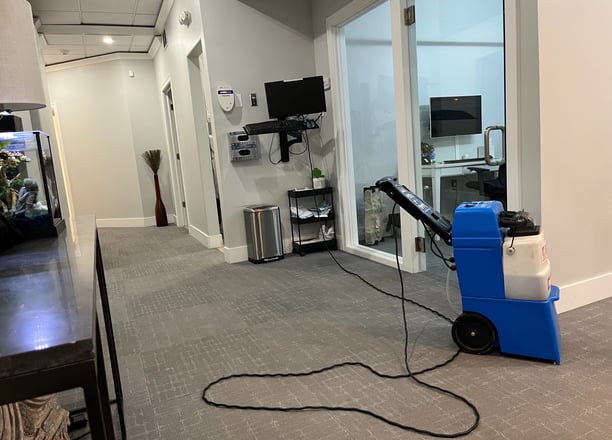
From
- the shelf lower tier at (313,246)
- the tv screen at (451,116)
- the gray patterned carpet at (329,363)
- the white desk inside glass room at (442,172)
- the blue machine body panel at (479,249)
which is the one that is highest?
the tv screen at (451,116)

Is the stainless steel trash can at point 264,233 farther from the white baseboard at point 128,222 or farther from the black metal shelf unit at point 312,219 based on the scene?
the white baseboard at point 128,222

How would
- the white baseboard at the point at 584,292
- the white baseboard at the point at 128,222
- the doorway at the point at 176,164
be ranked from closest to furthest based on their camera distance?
the white baseboard at the point at 584,292 < the doorway at the point at 176,164 < the white baseboard at the point at 128,222

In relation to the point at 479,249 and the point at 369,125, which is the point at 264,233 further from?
the point at 479,249

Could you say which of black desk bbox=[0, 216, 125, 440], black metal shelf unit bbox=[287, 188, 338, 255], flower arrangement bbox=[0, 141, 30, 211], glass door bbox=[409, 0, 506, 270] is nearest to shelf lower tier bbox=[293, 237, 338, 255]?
black metal shelf unit bbox=[287, 188, 338, 255]

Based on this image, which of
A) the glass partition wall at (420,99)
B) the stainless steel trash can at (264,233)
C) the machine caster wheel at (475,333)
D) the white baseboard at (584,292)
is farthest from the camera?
the stainless steel trash can at (264,233)

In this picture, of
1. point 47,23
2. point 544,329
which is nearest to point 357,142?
point 544,329

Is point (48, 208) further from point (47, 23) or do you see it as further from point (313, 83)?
point (47, 23)

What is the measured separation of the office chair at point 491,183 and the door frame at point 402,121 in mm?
484

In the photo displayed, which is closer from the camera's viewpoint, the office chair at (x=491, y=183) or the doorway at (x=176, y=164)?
the office chair at (x=491, y=183)

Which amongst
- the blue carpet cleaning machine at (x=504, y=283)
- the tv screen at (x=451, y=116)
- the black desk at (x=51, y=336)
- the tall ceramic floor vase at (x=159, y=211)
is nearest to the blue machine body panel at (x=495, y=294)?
the blue carpet cleaning machine at (x=504, y=283)

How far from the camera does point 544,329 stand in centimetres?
190

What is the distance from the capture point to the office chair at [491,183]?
2.99 metres

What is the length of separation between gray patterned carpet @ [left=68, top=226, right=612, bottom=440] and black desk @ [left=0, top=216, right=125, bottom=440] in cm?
103

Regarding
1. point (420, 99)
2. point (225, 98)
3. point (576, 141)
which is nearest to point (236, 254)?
point (225, 98)
